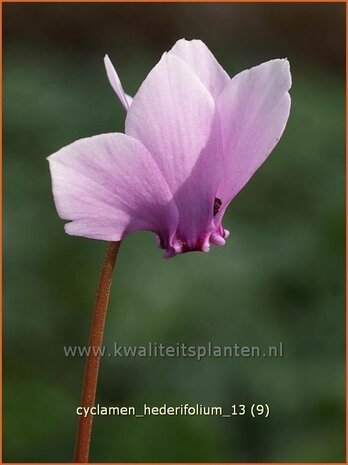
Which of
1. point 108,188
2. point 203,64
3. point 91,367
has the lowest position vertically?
point 91,367

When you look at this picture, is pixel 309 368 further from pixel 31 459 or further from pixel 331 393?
pixel 31 459

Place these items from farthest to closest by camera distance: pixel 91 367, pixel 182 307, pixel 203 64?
pixel 182 307 < pixel 203 64 < pixel 91 367

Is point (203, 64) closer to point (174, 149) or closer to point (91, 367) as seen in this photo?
point (174, 149)

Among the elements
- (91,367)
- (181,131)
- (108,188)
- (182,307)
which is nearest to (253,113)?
(181,131)

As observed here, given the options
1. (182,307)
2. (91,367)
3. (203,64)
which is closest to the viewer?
(91,367)

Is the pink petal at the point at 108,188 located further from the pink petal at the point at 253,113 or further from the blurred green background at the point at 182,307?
the blurred green background at the point at 182,307

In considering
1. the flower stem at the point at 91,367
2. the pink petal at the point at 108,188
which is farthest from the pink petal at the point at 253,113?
the flower stem at the point at 91,367

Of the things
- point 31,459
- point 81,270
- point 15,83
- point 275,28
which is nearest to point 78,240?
point 81,270
